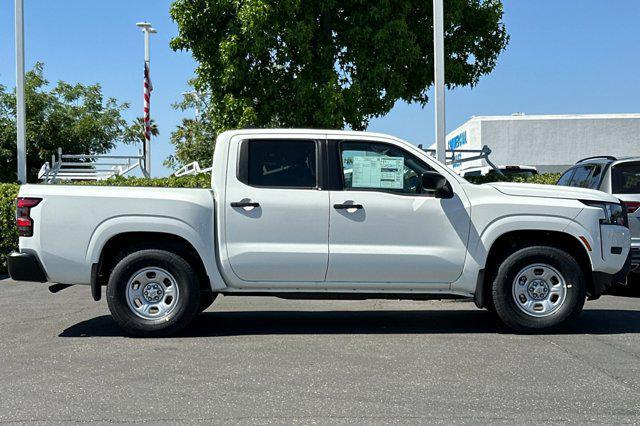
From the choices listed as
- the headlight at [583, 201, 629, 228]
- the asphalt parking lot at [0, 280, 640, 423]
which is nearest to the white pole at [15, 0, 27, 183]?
the asphalt parking lot at [0, 280, 640, 423]

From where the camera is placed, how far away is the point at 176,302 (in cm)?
706

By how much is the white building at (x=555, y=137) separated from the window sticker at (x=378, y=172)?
95.8ft

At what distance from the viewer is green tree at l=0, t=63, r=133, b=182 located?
91.7 ft

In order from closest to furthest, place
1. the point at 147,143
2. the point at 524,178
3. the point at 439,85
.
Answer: the point at 439,85 < the point at 524,178 < the point at 147,143

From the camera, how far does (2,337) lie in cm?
708

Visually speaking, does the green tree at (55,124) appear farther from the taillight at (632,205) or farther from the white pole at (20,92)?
the taillight at (632,205)

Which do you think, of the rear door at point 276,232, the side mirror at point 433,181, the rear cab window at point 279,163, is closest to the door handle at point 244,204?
the rear door at point 276,232

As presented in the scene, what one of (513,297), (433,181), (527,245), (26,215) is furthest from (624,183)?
(26,215)

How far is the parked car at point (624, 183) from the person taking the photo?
360 inches

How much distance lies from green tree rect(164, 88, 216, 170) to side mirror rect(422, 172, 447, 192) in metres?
25.8

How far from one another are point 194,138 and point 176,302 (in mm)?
33458

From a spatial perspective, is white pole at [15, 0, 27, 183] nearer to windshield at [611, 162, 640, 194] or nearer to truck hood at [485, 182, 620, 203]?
truck hood at [485, 182, 620, 203]

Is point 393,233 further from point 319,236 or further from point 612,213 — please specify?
point 612,213

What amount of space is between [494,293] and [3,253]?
9.33m
